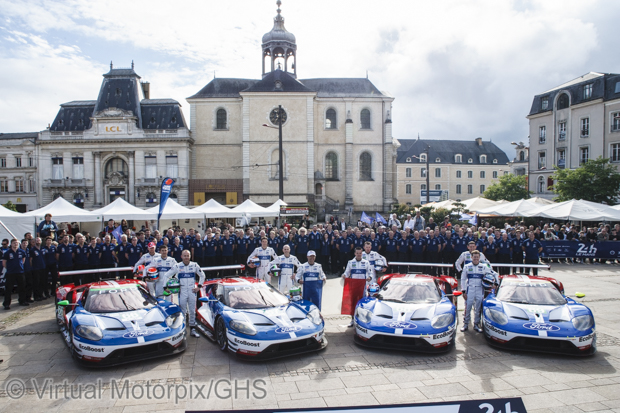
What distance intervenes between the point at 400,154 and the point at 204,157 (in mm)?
37949

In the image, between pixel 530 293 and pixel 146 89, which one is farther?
pixel 146 89

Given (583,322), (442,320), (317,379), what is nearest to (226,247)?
(442,320)

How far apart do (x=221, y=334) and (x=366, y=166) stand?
42787mm

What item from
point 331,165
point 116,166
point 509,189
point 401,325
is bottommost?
point 401,325

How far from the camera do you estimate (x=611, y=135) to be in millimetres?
38344

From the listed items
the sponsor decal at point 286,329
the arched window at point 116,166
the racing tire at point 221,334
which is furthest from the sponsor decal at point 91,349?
the arched window at point 116,166

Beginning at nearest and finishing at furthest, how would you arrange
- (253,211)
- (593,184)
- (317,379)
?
(317,379), (253,211), (593,184)

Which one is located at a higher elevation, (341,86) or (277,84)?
(341,86)

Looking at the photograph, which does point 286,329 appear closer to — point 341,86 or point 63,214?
point 63,214

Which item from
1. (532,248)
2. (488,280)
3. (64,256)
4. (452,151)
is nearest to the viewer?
(488,280)

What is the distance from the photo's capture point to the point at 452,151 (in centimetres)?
7462

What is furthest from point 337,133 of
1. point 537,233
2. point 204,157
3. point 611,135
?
point 537,233

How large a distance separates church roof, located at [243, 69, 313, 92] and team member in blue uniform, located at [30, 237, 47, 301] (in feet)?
118

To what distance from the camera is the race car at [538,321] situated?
736 cm
